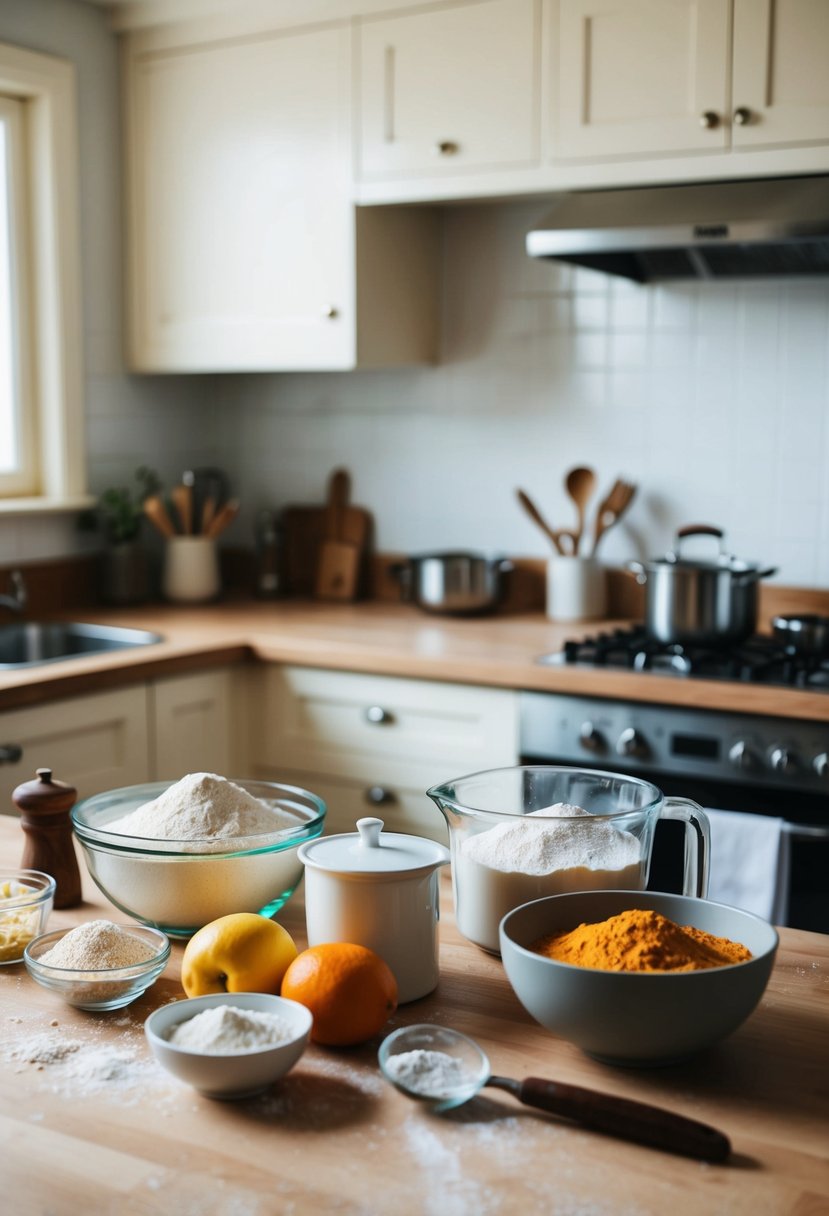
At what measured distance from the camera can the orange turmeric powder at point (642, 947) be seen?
38.3 inches

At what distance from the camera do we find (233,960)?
3.55 ft

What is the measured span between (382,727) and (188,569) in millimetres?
927

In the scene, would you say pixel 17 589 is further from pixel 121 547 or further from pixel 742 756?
pixel 742 756

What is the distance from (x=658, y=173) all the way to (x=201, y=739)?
155 cm

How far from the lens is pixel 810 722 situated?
2299 mm

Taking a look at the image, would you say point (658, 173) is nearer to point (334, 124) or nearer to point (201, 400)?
point (334, 124)

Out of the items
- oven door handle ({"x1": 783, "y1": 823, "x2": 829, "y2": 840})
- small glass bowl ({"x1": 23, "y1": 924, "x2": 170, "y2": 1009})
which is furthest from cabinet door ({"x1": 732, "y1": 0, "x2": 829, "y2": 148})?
small glass bowl ({"x1": 23, "y1": 924, "x2": 170, "y2": 1009})

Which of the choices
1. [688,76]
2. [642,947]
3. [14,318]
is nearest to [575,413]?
[688,76]

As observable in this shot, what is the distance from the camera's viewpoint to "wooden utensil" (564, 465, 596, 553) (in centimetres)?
314

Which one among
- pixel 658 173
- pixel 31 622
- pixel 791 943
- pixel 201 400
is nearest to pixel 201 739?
pixel 31 622

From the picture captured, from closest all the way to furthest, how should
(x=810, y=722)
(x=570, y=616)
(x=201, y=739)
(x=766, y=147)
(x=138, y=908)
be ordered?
(x=138, y=908), (x=810, y=722), (x=766, y=147), (x=201, y=739), (x=570, y=616)

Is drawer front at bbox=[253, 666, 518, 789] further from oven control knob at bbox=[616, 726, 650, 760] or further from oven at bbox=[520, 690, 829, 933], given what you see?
oven control knob at bbox=[616, 726, 650, 760]

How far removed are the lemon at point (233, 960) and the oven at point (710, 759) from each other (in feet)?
4.09

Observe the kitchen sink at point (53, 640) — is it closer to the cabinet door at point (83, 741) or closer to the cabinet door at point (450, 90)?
the cabinet door at point (83, 741)
